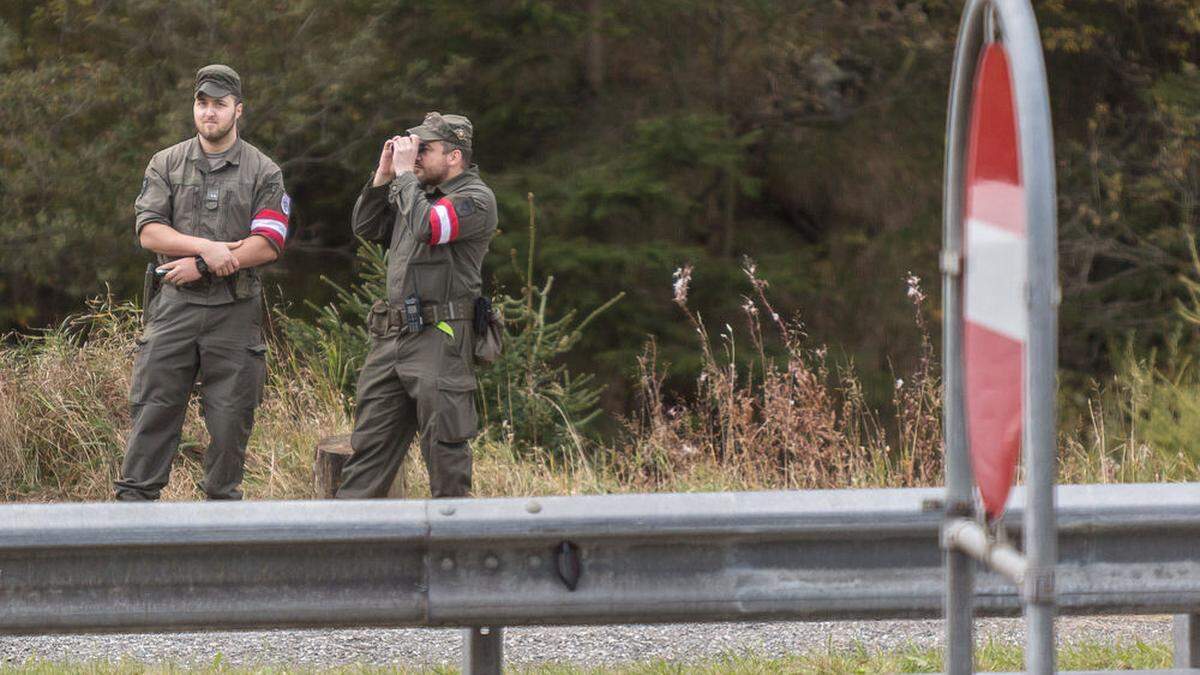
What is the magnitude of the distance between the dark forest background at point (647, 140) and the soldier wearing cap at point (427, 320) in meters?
7.60

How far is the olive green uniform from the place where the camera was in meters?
6.06

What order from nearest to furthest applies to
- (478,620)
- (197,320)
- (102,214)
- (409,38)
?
(478,620) < (197,320) < (102,214) < (409,38)

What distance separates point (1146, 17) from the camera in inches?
650

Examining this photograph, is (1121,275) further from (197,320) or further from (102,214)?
(197,320)

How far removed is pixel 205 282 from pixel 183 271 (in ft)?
0.41

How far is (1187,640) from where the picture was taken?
12.8 feet

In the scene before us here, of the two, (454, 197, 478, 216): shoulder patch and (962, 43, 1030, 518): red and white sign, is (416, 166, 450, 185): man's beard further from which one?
(962, 43, 1030, 518): red and white sign

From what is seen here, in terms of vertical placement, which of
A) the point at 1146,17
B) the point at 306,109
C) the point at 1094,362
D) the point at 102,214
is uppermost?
the point at 1146,17

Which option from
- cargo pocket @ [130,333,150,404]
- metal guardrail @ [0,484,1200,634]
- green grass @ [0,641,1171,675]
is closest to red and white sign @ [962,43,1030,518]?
metal guardrail @ [0,484,1200,634]

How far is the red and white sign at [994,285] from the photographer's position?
213 centimetres

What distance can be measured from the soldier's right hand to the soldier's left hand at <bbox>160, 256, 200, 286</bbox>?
0.17 feet

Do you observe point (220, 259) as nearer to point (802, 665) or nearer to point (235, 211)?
point (235, 211)

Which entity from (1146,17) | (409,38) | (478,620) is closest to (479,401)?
(478,620)

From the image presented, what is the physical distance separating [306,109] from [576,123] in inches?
115
